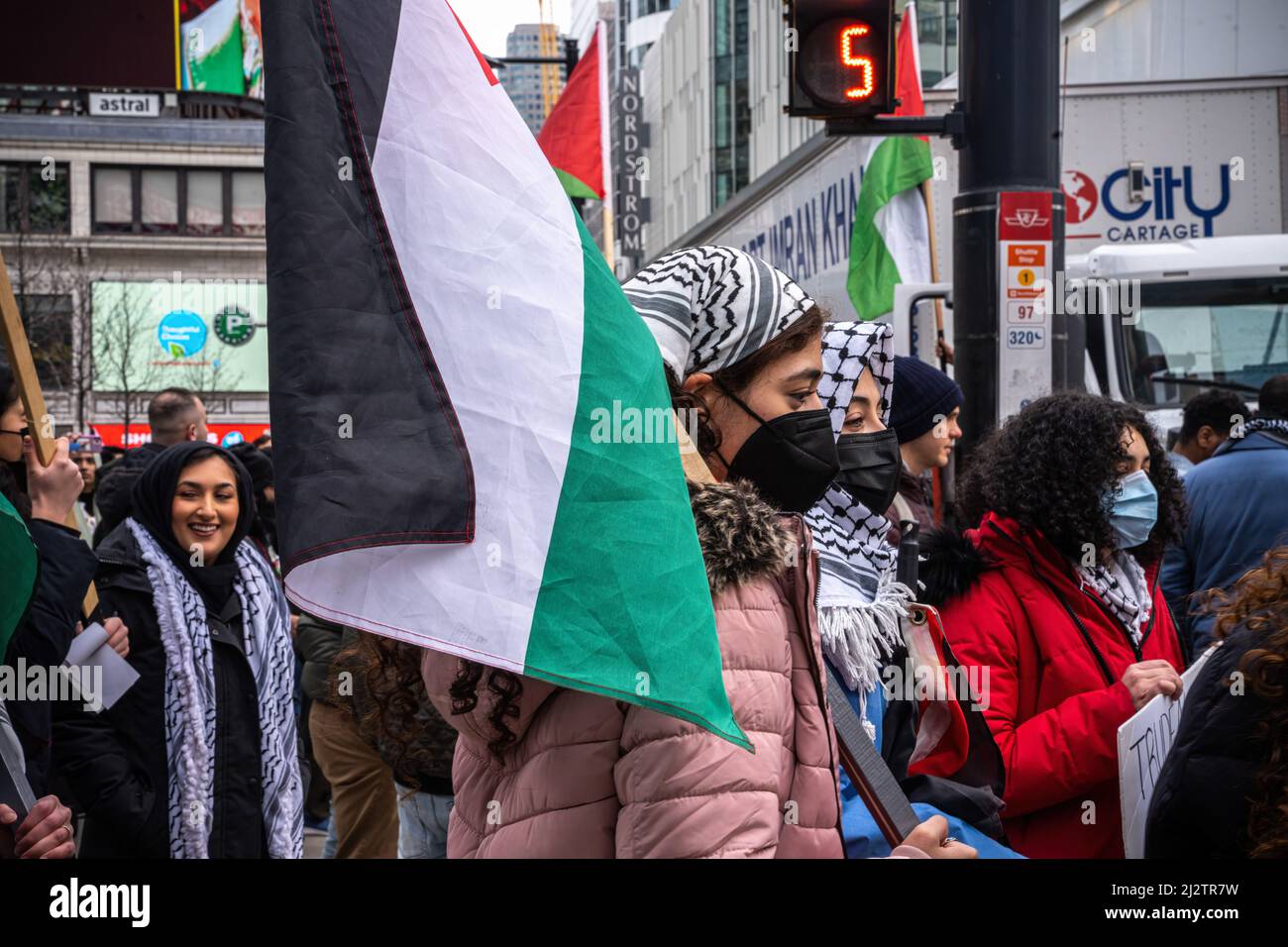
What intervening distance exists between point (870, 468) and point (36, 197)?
189ft

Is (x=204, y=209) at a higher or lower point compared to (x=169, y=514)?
higher

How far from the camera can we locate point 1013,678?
11.3 feet

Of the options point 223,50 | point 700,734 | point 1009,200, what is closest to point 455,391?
point 700,734

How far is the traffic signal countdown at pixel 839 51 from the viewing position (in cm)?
616

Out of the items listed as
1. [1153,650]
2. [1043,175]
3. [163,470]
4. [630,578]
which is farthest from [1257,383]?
[630,578]

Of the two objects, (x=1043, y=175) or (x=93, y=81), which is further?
(x=93, y=81)

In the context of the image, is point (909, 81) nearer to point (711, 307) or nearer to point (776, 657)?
point (711, 307)

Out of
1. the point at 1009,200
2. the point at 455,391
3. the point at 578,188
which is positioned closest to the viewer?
the point at 455,391

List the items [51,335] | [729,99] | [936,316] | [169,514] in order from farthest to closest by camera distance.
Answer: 1. [51,335]
2. [729,99]
3. [936,316]
4. [169,514]

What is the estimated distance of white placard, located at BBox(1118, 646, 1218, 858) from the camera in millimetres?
2820

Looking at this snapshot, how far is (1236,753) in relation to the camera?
216 centimetres
